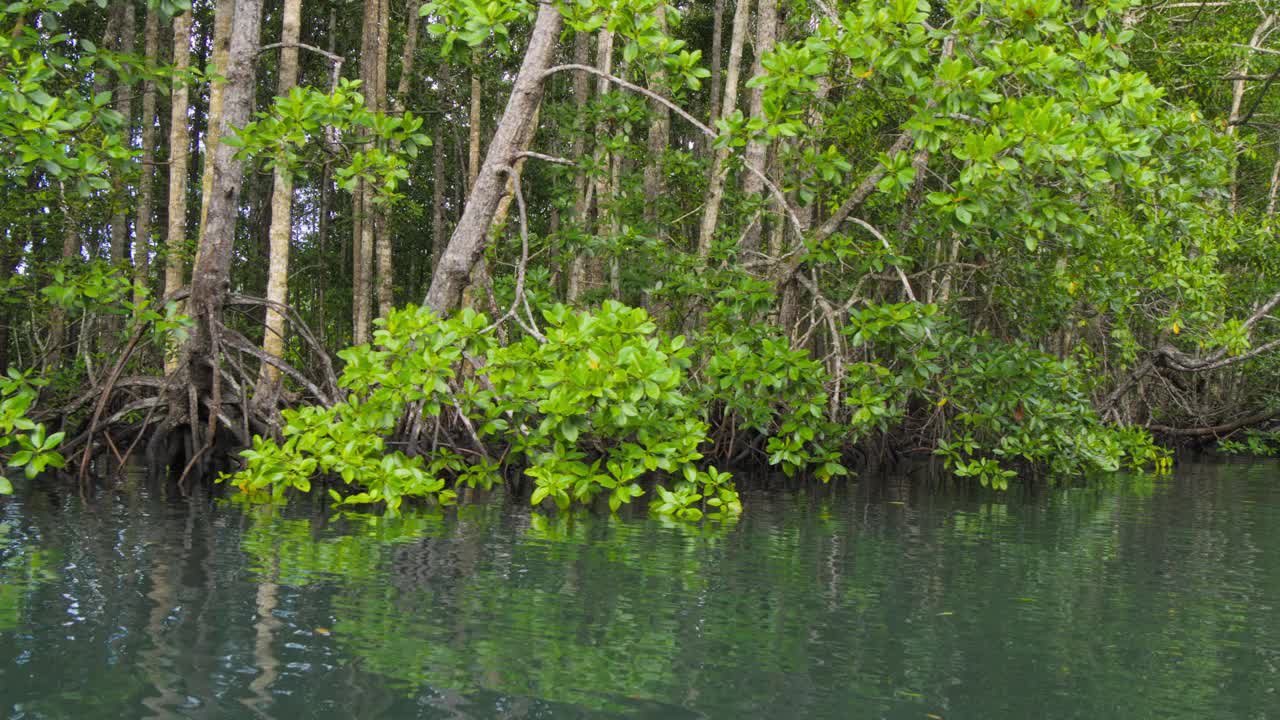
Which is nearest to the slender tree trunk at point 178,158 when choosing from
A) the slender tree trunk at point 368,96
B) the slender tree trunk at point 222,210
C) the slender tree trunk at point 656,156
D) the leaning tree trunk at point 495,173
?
the slender tree trunk at point 368,96

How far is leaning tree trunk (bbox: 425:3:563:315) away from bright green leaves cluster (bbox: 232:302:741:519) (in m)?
0.88

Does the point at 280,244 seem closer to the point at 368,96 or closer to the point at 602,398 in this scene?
the point at 368,96

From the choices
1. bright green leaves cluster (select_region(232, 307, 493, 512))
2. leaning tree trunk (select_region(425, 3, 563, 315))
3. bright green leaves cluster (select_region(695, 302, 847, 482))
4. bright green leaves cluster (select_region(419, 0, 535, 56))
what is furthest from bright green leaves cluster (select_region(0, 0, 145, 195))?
bright green leaves cluster (select_region(695, 302, 847, 482))

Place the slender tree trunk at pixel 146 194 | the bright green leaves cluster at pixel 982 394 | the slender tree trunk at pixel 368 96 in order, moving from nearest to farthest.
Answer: the bright green leaves cluster at pixel 982 394 < the slender tree trunk at pixel 146 194 < the slender tree trunk at pixel 368 96

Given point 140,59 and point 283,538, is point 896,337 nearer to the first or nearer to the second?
point 283,538

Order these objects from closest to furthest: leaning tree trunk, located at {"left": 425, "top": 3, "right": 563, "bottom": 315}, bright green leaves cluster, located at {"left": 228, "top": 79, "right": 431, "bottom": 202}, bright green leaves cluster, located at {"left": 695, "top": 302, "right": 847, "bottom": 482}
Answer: bright green leaves cluster, located at {"left": 228, "top": 79, "right": 431, "bottom": 202}, leaning tree trunk, located at {"left": 425, "top": 3, "right": 563, "bottom": 315}, bright green leaves cluster, located at {"left": 695, "top": 302, "right": 847, "bottom": 482}

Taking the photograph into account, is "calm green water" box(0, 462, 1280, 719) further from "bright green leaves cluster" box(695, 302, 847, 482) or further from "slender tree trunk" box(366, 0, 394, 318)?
"slender tree trunk" box(366, 0, 394, 318)

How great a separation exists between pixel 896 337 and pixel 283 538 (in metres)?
4.36

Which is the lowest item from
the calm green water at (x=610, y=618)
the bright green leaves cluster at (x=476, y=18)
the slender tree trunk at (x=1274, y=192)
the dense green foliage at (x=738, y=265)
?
the calm green water at (x=610, y=618)

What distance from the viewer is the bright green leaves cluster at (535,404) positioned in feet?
20.3

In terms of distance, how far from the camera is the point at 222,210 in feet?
27.3

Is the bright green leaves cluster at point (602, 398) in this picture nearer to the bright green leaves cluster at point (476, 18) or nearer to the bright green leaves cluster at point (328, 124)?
the bright green leaves cluster at point (328, 124)

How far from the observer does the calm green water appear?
9.93 feet

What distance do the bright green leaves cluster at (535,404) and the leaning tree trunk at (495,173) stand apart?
877 millimetres
